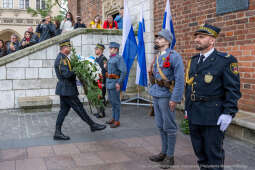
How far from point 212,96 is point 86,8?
1487 centimetres

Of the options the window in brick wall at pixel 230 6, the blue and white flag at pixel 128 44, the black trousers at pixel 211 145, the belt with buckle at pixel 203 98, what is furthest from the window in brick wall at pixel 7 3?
the black trousers at pixel 211 145

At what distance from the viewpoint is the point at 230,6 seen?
6.21 m

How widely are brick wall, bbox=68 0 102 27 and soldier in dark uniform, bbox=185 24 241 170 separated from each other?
1229cm

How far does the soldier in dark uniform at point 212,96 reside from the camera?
3135 mm

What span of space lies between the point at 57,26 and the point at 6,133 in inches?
247

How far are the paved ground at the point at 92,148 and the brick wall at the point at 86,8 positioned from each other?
9.48 metres

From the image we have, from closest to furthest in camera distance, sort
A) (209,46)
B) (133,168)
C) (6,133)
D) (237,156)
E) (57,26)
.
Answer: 1. (209,46)
2. (133,168)
3. (237,156)
4. (6,133)
5. (57,26)

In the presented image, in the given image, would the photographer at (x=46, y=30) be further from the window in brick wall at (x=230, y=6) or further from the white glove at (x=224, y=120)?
the white glove at (x=224, y=120)

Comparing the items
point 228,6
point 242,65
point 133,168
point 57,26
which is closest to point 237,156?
point 133,168

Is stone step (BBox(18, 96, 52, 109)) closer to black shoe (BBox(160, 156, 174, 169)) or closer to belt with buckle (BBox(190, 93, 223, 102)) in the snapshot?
black shoe (BBox(160, 156, 174, 169))

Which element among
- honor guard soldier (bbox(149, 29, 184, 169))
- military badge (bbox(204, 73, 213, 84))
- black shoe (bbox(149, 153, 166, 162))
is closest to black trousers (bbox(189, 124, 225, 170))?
military badge (bbox(204, 73, 213, 84))

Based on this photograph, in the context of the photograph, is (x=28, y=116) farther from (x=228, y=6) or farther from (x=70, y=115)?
(x=228, y=6)

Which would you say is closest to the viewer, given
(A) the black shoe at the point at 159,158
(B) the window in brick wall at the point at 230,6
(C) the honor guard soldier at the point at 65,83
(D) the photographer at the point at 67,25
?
(A) the black shoe at the point at 159,158

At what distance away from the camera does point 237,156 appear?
15.4 ft
